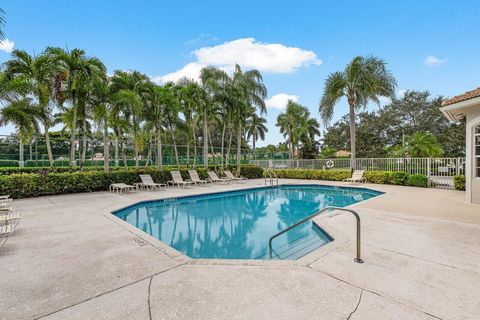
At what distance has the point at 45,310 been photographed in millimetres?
2525

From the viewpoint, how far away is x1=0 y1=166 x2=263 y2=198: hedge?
9.60 m

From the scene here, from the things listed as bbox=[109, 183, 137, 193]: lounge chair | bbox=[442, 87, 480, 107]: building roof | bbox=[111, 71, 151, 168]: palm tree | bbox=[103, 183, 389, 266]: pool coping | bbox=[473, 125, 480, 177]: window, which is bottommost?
bbox=[103, 183, 389, 266]: pool coping

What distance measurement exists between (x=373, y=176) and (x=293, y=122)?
17120 millimetres

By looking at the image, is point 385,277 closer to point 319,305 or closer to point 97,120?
point 319,305

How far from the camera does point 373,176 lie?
603 inches

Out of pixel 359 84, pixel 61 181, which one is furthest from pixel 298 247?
pixel 359 84

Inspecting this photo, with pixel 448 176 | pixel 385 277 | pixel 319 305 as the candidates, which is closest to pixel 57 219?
pixel 319 305

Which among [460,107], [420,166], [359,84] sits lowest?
[420,166]

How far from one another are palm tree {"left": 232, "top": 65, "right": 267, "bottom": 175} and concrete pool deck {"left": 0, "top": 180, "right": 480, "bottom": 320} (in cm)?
1425

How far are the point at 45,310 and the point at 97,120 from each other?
12.5 metres

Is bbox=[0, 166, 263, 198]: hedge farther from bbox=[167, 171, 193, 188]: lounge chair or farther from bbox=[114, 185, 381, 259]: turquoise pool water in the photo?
bbox=[114, 185, 381, 259]: turquoise pool water

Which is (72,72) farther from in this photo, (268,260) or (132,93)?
(268,260)

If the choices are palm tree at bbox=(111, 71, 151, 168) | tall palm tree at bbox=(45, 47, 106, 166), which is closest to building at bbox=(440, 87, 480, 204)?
palm tree at bbox=(111, 71, 151, 168)

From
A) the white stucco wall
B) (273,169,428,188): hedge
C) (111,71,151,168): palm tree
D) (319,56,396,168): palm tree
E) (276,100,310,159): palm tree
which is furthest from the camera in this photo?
(276,100,310,159): palm tree
